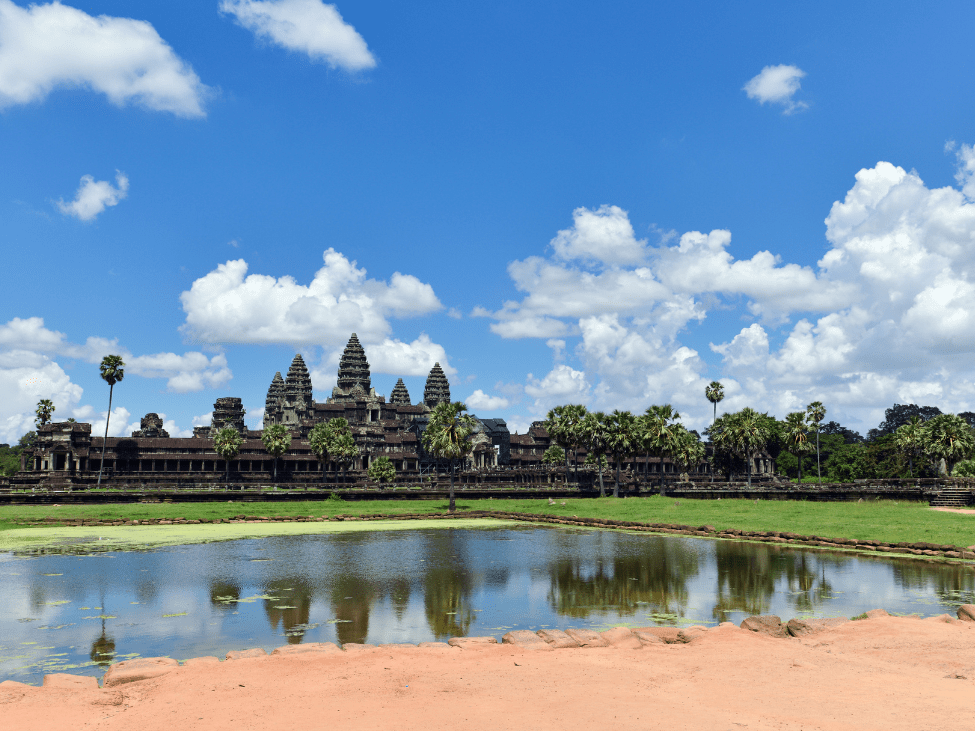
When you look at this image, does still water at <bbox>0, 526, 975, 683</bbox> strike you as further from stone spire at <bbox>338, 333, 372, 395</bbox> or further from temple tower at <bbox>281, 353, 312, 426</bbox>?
temple tower at <bbox>281, 353, 312, 426</bbox>

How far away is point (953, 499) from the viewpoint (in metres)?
59.2

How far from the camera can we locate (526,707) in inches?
442

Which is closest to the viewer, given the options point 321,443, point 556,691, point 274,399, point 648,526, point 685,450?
point 556,691

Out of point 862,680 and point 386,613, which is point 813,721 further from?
point 386,613

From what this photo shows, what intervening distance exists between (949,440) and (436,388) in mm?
114149

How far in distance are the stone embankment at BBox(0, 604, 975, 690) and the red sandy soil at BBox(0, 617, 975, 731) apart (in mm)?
313

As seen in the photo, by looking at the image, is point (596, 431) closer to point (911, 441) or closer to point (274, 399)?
point (911, 441)

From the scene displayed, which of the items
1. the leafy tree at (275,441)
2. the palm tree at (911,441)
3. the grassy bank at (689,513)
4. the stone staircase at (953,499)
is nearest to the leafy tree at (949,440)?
the palm tree at (911,441)

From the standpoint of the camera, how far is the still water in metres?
17.3

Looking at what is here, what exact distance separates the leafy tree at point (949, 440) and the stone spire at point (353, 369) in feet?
366

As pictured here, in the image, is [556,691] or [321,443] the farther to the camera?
[321,443]

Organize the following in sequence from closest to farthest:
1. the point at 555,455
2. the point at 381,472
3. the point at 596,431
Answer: the point at 596,431 → the point at 381,472 → the point at 555,455

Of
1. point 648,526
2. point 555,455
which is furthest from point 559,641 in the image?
point 555,455

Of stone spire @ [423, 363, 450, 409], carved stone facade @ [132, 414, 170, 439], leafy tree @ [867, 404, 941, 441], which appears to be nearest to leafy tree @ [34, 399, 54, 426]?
carved stone facade @ [132, 414, 170, 439]
